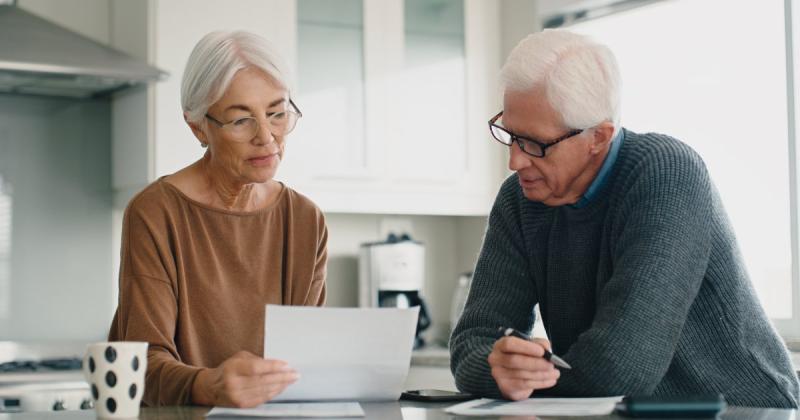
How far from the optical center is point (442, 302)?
439 cm

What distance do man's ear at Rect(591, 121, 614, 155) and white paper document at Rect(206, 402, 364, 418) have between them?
2.07 ft

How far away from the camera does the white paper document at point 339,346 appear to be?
4.83 feet

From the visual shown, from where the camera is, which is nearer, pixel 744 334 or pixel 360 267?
pixel 744 334

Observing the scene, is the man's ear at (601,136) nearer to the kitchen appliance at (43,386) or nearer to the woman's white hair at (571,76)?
the woman's white hair at (571,76)

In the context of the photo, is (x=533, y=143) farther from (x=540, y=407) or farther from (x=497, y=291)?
(x=540, y=407)

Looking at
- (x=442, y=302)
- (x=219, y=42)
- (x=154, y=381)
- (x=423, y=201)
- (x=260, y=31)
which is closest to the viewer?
(x=154, y=381)

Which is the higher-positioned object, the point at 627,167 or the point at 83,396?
the point at 627,167

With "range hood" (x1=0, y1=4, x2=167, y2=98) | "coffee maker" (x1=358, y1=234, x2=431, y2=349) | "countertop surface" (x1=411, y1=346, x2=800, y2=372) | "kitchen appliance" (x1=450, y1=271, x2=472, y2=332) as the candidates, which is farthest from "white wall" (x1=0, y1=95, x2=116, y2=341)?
"kitchen appliance" (x1=450, y1=271, x2=472, y2=332)

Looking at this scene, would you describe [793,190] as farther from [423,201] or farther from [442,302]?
[442,302]

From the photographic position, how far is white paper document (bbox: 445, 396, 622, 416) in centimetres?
145

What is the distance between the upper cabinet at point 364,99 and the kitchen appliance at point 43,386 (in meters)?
0.66

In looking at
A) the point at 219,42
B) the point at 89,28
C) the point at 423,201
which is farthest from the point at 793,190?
the point at 89,28

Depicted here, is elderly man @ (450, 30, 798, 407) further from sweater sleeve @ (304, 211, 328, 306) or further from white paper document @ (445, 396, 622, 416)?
sweater sleeve @ (304, 211, 328, 306)

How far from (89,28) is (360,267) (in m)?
1.30
